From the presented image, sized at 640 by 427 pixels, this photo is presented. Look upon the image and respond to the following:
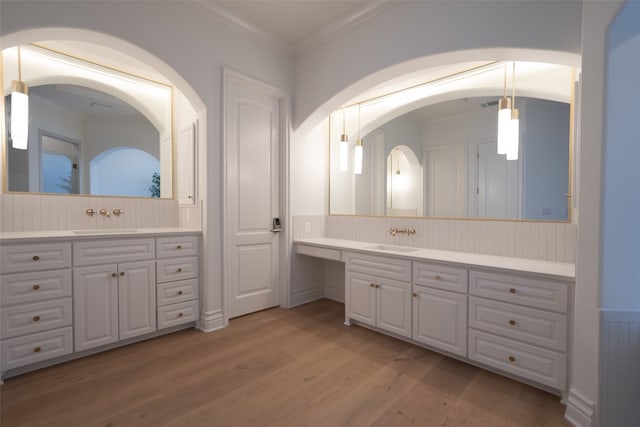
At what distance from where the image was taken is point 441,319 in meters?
2.37

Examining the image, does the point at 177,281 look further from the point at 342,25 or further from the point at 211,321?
the point at 342,25

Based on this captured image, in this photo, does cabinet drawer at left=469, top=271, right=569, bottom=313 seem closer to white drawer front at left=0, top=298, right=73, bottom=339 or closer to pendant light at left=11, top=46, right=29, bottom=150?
white drawer front at left=0, top=298, right=73, bottom=339

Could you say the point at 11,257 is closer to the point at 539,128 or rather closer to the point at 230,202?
the point at 230,202

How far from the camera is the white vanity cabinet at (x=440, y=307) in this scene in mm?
2268

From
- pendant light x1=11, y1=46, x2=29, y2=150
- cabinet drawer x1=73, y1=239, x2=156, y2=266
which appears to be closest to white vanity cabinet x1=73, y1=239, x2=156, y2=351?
cabinet drawer x1=73, y1=239, x2=156, y2=266

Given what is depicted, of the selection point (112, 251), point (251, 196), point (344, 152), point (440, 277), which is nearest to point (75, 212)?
point (112, 251)

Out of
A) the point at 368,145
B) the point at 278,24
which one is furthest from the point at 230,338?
the point at 278,24

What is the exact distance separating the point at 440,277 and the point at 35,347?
2.97 meters

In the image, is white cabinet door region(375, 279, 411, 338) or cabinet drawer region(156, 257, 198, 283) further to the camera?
cabinet drawer region(156, 257, 198, 283)

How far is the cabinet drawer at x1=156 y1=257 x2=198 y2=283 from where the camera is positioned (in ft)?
8.91

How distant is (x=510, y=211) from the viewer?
99.7 inches

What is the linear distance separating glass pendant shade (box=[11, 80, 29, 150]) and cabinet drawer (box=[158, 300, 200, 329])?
170cm

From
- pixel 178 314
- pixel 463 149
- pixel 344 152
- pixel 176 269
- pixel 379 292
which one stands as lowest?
pixel 178 314

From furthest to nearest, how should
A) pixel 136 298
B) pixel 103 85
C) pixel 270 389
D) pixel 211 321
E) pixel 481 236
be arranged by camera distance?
pixel 103 85 < pixel 211 321 < pixel 481 236 < pixel 136 298 < pixel 270 389
